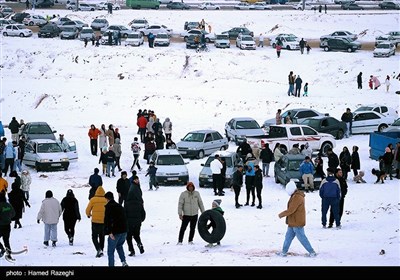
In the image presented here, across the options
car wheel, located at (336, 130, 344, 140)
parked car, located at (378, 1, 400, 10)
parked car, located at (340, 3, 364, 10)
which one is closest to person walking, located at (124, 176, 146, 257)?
car wheel, located at (336, 130, 344, 140)

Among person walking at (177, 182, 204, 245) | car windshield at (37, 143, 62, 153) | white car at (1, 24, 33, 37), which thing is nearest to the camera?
person walking at (177, 182, 204, 245)

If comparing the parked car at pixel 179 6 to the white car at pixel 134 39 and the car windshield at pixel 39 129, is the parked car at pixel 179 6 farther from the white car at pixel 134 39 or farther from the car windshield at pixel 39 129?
the car windshield at pixel 39 129

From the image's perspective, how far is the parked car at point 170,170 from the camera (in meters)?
30.8

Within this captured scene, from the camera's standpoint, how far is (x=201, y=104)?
165 feet

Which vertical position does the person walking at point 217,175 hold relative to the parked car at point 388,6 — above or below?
below

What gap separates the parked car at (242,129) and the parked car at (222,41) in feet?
103

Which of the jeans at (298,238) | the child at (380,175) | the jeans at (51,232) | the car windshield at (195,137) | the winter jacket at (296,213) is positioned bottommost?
the car windshield at (195,137)

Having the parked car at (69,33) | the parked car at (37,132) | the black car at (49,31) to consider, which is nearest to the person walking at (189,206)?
the parked car at (37,132)

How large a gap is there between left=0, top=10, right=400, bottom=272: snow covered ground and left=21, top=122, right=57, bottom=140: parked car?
5.74ft

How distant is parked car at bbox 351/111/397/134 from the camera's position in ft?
134

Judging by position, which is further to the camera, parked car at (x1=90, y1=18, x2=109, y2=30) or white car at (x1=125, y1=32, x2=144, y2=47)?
parked car at (x1=90, y1=18, x2=109, y2=30)

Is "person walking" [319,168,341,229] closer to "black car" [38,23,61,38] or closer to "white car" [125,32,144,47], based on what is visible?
"white car" [125,32,144,47]

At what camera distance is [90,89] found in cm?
5781
